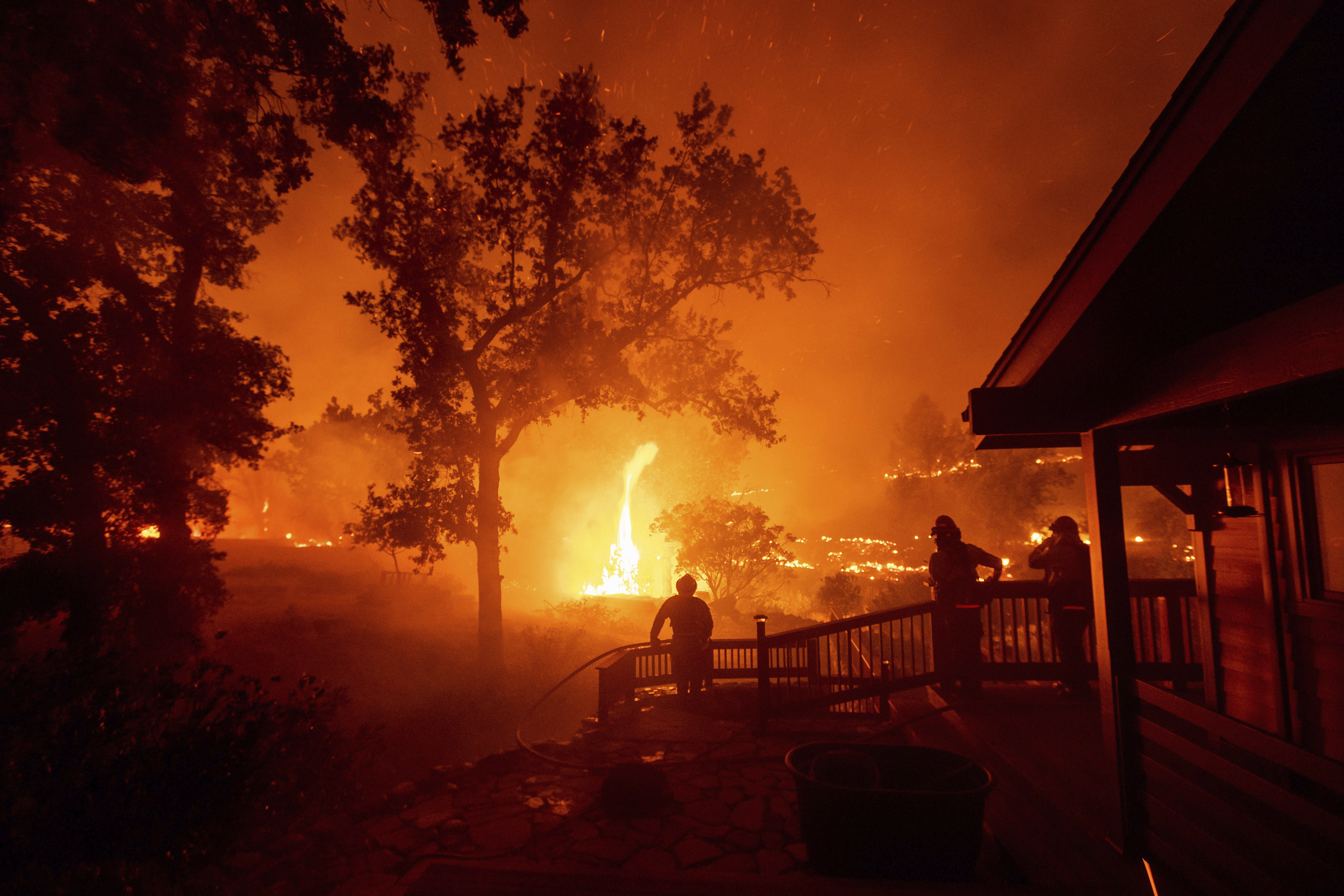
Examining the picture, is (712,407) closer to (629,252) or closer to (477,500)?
(629,252)

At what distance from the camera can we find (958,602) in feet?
24.6

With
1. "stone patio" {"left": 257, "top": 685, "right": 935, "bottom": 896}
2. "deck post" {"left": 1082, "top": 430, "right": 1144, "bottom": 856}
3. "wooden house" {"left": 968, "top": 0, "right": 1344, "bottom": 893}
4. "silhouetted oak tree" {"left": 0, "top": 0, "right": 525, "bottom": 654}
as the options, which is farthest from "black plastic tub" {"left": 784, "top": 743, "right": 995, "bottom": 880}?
"silhouetted oak tree" {"left": 0, "top": 0, "right": 525, "bottom": 654}

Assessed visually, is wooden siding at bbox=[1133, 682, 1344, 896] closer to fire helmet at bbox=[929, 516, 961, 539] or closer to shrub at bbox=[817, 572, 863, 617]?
fire helmet at bbox=[929, 516, 961, 539]

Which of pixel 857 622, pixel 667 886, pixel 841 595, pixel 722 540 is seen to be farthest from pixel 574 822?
pixel 841 595

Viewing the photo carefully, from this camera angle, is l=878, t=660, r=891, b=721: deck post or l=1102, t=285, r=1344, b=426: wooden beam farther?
l=878, t=660, r=891, b=721: deck post

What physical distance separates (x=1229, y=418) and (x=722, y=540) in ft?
80.6

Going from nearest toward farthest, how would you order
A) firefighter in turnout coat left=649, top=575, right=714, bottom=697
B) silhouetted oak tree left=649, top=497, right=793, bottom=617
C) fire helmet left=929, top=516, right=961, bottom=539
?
fire helmet left=929, top=516, right=961, bottom=539, firefighter in turnout coat left=649, top=575, right=714, bottom=697, silhouetted oak tree left=649, top=497, right=793, bottom=617

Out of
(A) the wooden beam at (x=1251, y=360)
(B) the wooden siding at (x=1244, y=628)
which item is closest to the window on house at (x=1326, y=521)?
(B) the wooden siding at (x=1244, y=628)

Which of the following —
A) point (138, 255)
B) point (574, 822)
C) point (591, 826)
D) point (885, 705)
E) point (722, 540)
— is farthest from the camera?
point (722, 540)

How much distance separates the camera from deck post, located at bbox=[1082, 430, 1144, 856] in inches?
156

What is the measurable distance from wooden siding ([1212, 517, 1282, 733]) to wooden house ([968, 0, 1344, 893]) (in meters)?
0.02

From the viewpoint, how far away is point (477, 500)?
49.7 ft

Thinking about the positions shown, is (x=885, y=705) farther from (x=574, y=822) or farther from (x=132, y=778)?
(x=132, y=778)

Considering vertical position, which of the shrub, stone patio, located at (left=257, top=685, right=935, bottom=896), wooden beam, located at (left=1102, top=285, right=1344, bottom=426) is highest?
wooden beam, located at (left=1102, top=285, right=1344, bottom=426)
